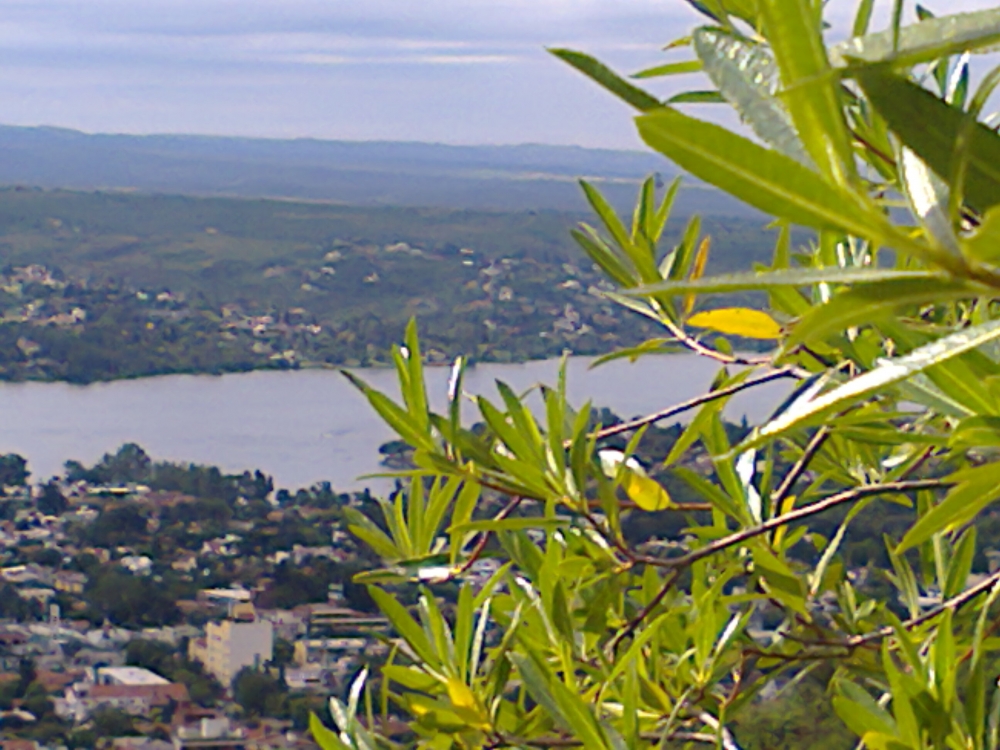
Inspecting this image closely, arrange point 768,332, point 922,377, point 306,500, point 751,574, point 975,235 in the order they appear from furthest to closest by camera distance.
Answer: point 306,500, point 751,574, point 768,332, point 922,377, point 975,235

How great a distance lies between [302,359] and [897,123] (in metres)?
21.8

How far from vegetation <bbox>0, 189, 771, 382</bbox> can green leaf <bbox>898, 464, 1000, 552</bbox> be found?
48.7 ft

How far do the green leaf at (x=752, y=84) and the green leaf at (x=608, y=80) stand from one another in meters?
0.08

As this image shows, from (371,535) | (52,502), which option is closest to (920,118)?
(371,535)

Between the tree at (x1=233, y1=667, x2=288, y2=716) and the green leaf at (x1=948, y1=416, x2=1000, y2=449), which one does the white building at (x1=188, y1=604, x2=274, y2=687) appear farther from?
the green leaf at (x1=948, y1=416, x2=1000, y2=449)

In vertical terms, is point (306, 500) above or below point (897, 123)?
below

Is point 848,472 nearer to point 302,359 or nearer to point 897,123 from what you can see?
point 897,123

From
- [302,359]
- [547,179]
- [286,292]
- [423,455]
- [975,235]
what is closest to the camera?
[975,235]

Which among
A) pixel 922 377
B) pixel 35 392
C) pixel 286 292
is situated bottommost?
pixel 35 392

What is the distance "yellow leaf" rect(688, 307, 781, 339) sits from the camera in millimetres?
780

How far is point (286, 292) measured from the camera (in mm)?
24906

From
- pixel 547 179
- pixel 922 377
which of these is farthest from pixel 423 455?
pixel 547 179

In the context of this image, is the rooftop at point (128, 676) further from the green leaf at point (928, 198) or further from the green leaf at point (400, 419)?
the green leaf at point (928, 198)

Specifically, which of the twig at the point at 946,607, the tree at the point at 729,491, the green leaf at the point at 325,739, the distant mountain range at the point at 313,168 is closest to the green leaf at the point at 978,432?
the tree at the point at 729,491
